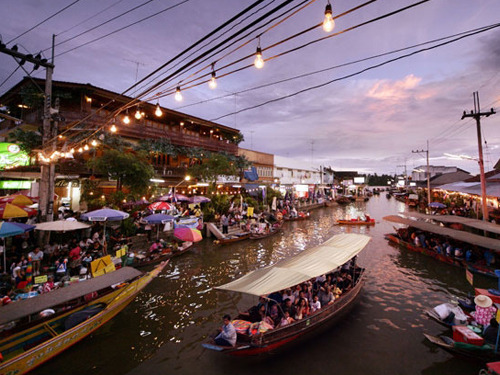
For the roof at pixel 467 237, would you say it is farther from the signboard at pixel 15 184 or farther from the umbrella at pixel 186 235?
the signboard at pixel 15 184

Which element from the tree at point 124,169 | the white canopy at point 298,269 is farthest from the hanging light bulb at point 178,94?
the tree at point 124,169

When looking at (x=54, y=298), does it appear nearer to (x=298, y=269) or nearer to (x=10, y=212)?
(x=10, y=212)

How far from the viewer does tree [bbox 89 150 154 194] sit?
1812cm

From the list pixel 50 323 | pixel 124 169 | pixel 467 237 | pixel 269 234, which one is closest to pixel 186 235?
pixel 124 169

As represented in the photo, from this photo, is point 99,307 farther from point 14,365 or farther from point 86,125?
point 86,125

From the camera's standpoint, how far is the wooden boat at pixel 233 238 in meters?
20.8

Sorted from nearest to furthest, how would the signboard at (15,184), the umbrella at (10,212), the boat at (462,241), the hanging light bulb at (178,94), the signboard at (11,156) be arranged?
the hanging light bulb at (178,94), the umbrella at (10,212), the boat at (462,241), the signboard at (11,156), the signboard at (15,184)

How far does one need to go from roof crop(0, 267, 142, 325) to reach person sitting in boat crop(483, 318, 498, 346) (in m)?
12.6

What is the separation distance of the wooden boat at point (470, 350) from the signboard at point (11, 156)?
1038 inches

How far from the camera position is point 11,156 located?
1827 centimetres

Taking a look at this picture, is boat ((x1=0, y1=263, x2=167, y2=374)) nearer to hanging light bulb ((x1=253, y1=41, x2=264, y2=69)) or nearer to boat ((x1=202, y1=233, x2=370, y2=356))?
boat ((x1=202, y1=233, x2=370, y2=356))

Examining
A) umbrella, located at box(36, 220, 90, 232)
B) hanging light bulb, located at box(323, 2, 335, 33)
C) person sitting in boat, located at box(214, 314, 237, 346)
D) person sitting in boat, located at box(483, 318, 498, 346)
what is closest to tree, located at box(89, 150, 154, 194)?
umbrella, located at box(36, 220, 90, 232)

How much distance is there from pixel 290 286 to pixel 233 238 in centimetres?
1402

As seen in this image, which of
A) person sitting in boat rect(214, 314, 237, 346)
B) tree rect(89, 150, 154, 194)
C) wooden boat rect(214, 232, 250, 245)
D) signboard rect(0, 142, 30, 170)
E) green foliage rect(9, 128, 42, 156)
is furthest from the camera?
wooden boat rect(214, 232, 250, 245)
